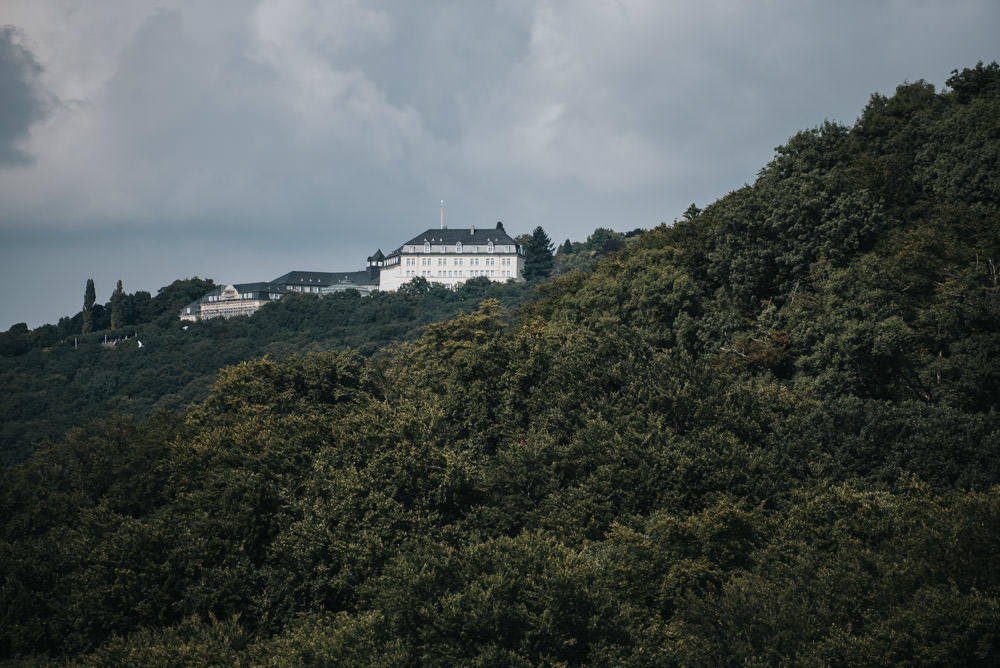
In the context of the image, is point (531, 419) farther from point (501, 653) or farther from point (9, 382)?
point (9, 382)

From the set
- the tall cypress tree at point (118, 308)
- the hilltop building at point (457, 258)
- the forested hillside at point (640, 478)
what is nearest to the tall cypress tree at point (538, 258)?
the hilltop building at point (457, 258)

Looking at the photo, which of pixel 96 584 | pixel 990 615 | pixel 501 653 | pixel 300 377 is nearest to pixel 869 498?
pixel 990 615

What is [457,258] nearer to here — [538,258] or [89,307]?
[538,258]

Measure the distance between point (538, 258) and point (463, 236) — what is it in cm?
1651

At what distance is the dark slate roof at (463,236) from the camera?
18812 cm

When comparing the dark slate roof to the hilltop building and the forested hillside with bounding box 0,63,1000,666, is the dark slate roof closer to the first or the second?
the hilltop building

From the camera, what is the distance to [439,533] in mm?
40156

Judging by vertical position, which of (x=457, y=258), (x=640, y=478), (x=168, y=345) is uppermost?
(x=457, y=258)

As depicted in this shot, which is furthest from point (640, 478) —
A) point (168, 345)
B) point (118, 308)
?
point (118, 308)

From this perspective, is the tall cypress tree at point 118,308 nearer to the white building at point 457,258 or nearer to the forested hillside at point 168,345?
the forested hillside at point 168,345

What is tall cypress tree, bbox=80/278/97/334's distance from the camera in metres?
194

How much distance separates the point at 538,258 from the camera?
619ft

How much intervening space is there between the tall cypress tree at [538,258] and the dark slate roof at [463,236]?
15.7 ft

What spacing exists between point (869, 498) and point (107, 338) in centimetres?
18118
